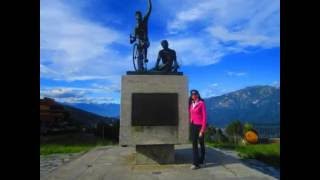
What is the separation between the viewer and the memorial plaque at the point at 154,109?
9.12 m

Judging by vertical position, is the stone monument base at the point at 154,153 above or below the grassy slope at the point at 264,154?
above

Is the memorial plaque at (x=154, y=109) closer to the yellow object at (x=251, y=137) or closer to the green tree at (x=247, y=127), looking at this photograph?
the yellow object at (x=251, y=137)

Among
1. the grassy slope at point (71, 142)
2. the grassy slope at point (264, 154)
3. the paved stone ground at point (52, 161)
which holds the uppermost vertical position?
the grassy slope at point (71, 142)

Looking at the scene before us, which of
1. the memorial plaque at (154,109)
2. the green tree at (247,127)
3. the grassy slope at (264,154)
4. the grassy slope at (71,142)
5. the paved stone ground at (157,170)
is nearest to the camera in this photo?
the paved stone ground at (157,170)

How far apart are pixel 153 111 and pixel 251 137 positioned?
22.3ft

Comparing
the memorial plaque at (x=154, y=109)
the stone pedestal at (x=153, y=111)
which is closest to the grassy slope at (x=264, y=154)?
the stone pedestal at (x=153, y=111)

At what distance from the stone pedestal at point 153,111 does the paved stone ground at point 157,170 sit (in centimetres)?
58

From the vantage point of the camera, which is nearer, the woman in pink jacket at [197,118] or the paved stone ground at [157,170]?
the paved stone ground at [157,170]

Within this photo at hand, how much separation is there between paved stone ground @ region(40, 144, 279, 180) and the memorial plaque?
2.97 ft

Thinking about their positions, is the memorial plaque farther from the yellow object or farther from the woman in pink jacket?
the yellow object
